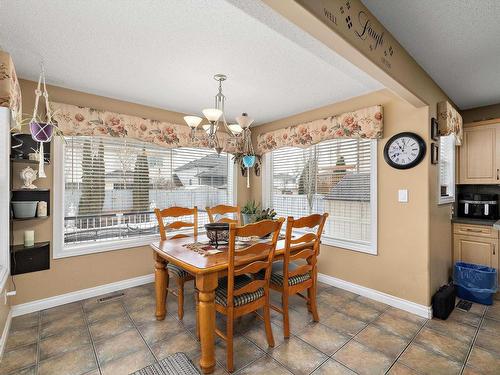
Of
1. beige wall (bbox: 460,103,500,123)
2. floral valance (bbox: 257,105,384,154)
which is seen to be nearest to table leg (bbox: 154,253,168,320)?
floral valance (bbox: 257,105,384,154)

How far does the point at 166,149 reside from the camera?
3572 millimetres

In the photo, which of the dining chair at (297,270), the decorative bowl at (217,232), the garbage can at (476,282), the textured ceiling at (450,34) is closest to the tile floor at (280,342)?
the garbage can at (476,282)

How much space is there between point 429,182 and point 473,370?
1.56m

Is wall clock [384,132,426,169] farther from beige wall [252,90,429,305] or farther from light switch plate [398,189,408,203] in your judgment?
light switch plate [398,189,408,203]

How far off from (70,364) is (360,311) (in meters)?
2.60

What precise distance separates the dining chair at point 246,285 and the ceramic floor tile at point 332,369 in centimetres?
40

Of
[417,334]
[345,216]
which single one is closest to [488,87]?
[345,216]

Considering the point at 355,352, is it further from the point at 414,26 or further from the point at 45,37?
the point at 45,37

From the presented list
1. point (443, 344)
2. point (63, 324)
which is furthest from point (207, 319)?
point (443, 344)

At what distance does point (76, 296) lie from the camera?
2834 millimetres

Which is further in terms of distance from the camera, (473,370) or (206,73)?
(206,73)

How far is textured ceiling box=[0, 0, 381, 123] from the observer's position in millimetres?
1561

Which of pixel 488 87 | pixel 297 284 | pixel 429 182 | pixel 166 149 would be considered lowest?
pixel 297 284

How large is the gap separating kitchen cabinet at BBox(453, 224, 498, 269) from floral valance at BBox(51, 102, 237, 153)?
3648 mm
